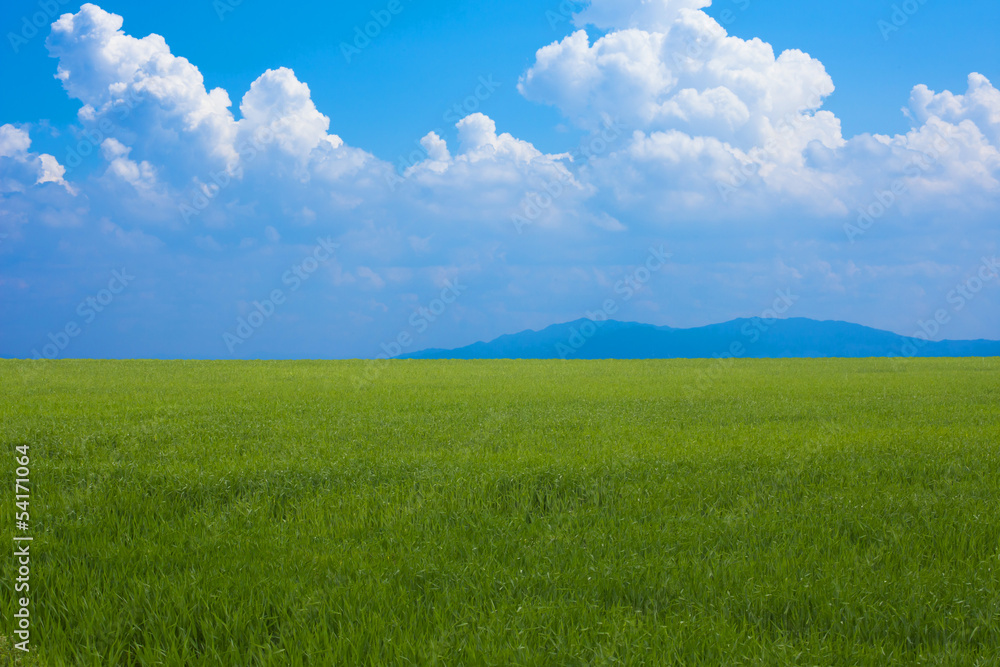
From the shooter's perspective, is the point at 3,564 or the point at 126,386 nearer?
the point at 3,564

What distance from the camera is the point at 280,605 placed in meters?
5.26

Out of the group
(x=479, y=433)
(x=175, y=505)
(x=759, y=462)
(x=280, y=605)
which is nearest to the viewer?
(x=280, y=605)

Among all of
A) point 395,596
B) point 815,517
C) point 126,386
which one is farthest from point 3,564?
point 126,386

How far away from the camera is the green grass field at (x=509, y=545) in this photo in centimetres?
477

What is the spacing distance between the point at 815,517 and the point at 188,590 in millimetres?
7219

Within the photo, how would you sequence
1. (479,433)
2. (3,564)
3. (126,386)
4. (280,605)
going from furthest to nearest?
(126,386) → (479,433) → (3,564) → (280,605)

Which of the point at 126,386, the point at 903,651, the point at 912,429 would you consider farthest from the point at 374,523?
the point at 126,386

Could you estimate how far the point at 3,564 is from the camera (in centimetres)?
623

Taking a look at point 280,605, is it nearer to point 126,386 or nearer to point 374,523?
point 374,523

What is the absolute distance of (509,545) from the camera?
6641mm

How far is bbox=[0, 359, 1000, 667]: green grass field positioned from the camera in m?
4.77

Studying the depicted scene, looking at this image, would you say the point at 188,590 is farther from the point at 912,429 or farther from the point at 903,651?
the point at 912,429

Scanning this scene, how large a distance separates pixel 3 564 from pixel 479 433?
900 centimetres

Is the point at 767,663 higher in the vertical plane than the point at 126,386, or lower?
lower
